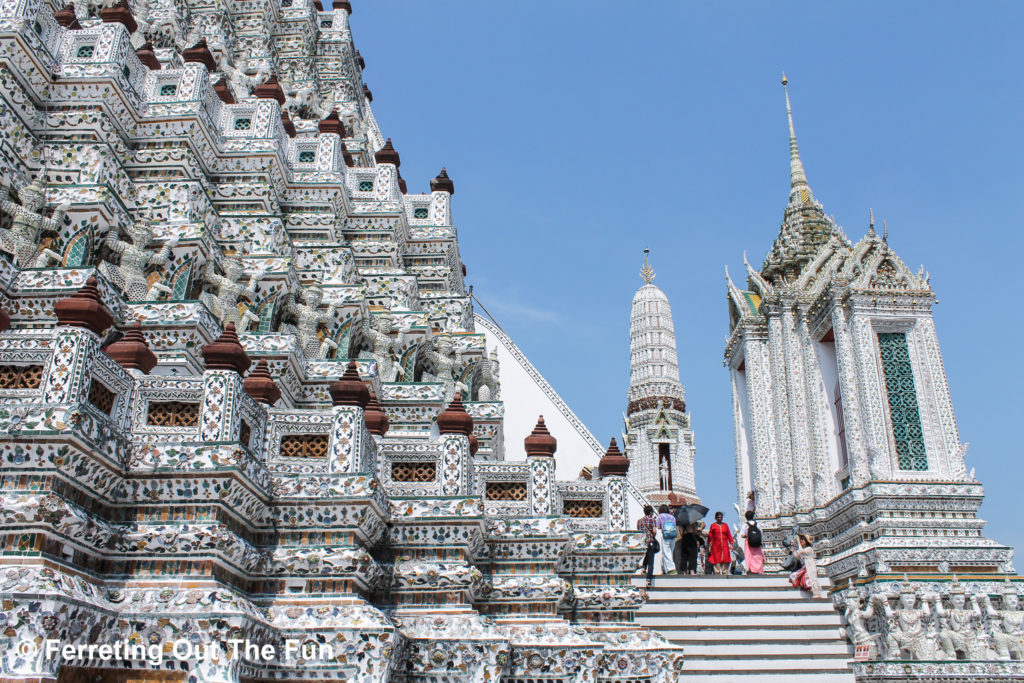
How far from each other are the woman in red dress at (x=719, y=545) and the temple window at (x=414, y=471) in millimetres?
6959

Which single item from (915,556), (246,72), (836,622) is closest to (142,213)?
(246,72)

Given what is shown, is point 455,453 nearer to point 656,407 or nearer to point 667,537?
point 667,537

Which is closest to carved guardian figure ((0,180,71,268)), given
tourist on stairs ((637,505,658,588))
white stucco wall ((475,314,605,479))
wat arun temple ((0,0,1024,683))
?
wat arun temple ((0,0,1024,683))

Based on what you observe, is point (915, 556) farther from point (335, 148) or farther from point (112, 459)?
point (112, 459)

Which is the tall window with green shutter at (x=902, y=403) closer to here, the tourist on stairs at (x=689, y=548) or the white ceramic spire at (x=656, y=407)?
the tourist on stairs at (x=689, y=548)

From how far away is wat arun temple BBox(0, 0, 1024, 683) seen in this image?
209 inches

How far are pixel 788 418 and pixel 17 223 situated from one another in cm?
1396

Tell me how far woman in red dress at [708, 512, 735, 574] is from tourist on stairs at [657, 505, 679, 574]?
551 millimetres

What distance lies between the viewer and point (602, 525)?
887 cm

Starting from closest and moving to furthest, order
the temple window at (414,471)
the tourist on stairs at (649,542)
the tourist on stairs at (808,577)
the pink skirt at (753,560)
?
the temple window at (414,471), the tourist on stairs at (649,542), the tourist on stairs at (808,577), the pink skirt at (753,560)

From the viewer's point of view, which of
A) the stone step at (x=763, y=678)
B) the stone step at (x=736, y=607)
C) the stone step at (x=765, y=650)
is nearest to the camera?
the stone step at (x=763, y=678)


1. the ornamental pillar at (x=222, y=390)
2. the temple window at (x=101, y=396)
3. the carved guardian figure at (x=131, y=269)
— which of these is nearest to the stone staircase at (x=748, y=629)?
the ornamental pillar at (x=222, y=390)

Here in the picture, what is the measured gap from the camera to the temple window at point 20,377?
17.4 feet

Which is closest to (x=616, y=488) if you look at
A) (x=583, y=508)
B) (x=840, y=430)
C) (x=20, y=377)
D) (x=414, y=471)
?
(x=583, y=508)
